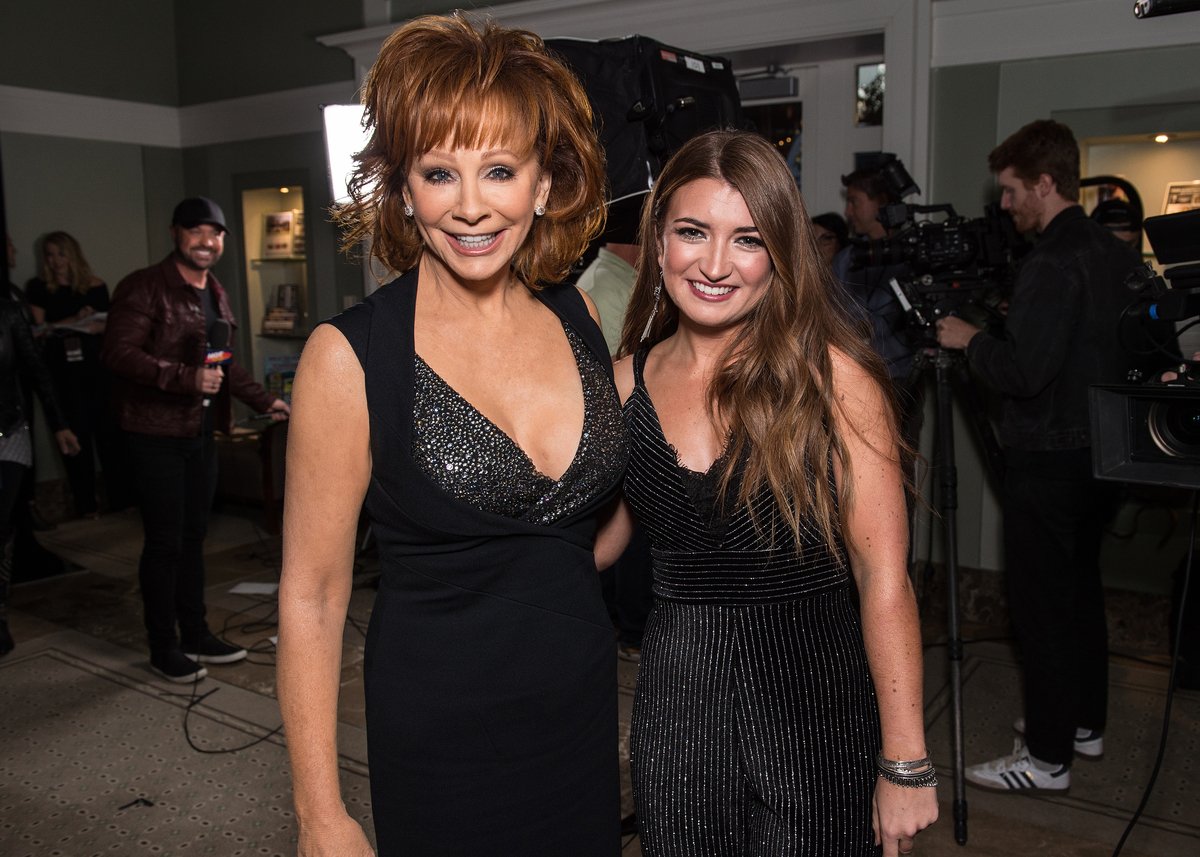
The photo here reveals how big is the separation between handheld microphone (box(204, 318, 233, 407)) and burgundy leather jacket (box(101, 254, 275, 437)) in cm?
3

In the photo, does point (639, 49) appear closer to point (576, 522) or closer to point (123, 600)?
point (576, 522)

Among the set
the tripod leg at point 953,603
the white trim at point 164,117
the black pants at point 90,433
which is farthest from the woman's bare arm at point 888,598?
the black pants at point 90,433

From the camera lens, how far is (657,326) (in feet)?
5.34

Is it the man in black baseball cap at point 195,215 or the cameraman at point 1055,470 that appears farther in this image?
the man in black baseball cap at point 195,215

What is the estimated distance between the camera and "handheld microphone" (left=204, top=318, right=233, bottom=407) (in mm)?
3557

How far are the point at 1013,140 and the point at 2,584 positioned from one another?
407cm

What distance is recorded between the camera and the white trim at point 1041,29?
352 centimetres

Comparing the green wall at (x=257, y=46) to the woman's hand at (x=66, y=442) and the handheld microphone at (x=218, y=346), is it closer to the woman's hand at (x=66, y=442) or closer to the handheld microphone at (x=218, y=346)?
the handheld microphone at (x=218, y=346)

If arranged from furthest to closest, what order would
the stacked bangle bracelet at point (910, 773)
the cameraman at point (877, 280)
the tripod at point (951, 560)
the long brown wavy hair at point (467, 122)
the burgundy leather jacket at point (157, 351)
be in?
the burgundy leather jacket at point (157, 351) → the cameraman at point (877, 280) → the tripod at point (951, 560) → the stacked bangle bracelet at point (910, 773) → the long brown wavy hair at point (467, 122)

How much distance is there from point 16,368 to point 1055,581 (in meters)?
3.72

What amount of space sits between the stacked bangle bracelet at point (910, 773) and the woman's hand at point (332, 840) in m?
0.72

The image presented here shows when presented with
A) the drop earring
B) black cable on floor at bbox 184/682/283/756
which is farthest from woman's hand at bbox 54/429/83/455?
the drop earring

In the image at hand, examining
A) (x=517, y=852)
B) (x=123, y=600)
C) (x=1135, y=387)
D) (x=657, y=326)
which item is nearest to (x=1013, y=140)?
(x=1135, y=387)

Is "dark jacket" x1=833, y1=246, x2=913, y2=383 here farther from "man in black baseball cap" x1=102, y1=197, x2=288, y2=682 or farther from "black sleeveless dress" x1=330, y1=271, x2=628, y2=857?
"black sleeveless dress" x1=330, y1=271, x2=628, y2=857
